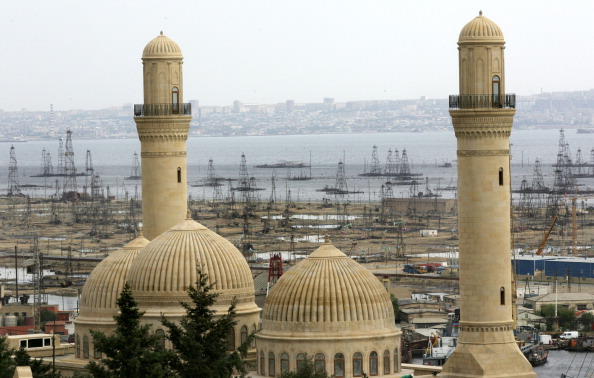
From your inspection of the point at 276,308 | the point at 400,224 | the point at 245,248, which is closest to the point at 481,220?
the point at 276,308

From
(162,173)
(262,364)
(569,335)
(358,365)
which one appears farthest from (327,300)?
(569,335)

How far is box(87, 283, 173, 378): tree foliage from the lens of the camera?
118 ft

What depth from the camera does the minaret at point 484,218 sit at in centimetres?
4469

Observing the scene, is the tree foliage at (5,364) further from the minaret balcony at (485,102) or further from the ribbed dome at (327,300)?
the minaret balcony at (485,102)

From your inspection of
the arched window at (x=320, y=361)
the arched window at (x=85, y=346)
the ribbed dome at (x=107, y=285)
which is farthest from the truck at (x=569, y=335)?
the arched window at (x=320, y=361)

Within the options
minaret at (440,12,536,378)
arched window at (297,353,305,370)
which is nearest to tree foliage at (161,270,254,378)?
arched window at (297,353,305,370)

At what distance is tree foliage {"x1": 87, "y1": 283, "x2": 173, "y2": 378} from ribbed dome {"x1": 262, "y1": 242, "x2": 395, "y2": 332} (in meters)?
7.82

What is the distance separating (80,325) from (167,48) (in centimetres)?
919

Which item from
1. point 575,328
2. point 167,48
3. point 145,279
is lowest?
point 575,328

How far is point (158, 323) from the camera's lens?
47.3 meters

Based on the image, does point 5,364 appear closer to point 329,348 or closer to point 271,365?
point 271,365

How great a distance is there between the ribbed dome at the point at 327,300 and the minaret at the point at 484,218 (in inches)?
92.8

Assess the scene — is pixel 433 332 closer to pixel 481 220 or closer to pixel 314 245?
pixel 481 220

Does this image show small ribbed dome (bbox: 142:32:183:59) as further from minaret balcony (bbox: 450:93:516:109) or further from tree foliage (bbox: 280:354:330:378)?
tree foliage (bbox: 280:354:330:378)
